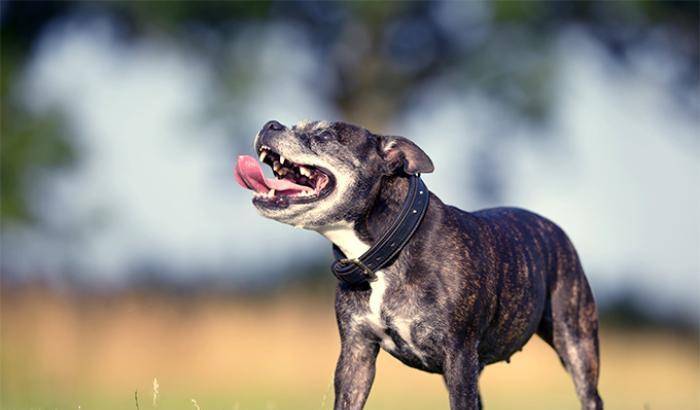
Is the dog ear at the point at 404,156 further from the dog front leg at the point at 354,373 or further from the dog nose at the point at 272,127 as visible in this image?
the dog front leg at the point at 354,373

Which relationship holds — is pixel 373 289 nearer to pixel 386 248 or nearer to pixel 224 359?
pixel 386 248

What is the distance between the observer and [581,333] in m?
7.29

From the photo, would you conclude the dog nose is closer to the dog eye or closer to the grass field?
the dog eye

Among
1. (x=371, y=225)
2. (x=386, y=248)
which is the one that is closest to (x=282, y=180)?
(x=371, y=225)

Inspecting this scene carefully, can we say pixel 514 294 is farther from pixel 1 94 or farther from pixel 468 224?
pixel 1 94

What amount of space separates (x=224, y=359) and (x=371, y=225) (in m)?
9.22

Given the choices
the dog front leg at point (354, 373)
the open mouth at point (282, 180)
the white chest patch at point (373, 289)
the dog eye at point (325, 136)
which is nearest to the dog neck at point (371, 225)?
the white chest patch at point (373, 289)

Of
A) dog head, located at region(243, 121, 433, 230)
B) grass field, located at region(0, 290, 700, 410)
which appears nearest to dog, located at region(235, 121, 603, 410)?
dog head, located at region(243, 121, 433, 230)

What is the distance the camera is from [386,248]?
5680mm

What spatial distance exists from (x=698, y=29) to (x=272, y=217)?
55.1ft

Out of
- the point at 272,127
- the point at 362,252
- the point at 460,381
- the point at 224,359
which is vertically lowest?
the point at 460,381

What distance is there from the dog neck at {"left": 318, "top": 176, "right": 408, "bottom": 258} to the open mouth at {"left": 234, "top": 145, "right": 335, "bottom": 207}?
216mm

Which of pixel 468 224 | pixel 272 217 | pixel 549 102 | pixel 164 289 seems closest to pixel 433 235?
pixel 468 224

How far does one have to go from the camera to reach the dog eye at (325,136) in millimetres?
5688
